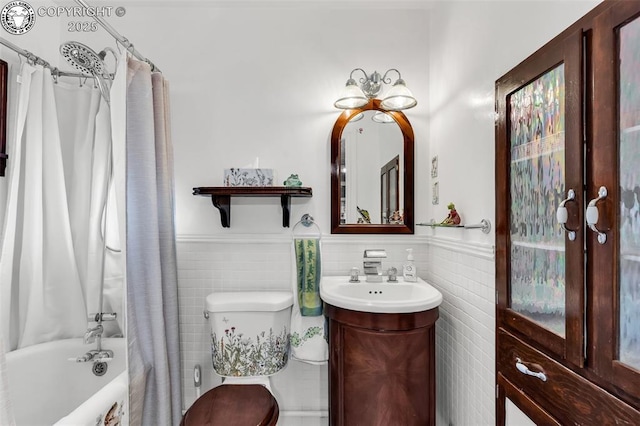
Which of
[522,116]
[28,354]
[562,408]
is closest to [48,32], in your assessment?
[28,354]

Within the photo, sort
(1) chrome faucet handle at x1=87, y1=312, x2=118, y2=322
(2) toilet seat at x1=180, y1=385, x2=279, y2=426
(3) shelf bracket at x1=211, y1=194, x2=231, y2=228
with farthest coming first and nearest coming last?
(3) shelf bracket at x1=211, y1=194, x2=231, y2=228, (1) chrome faucet handle at x1=87, y1=312, x2=118, y2=322, (2) toilet seat at x1=180, y1=385, x2=279, y2=426

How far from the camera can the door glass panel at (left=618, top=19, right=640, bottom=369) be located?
0.66m

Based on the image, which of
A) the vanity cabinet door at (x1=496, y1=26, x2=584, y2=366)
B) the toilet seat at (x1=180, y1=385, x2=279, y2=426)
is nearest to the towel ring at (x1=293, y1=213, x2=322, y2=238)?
the toilet seat at (x1=180, y1=385, x2=279, y2=426)

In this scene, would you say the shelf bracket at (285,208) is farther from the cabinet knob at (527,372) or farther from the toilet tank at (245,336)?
the cabinet knob at (527,372)

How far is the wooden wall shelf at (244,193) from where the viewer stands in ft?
5.72

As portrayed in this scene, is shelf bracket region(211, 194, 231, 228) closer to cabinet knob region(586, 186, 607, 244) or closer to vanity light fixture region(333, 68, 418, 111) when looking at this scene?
vanity light fixture region(333, 68, 418, 111)

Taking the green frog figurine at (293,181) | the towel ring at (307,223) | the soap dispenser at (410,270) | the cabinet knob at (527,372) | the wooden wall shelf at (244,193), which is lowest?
the cabinet knob at (527,372)

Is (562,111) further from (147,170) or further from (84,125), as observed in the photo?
(84,125)

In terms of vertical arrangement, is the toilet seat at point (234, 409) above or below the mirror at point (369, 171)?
below

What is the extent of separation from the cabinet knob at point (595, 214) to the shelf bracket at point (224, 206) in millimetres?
1630

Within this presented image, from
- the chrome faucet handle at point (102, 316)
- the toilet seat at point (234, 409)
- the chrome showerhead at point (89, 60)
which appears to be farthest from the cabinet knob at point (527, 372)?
the chrome showerhead at point (89, 60)

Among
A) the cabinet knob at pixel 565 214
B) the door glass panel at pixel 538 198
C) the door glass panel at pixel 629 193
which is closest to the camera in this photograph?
the door glass panel at pixel 629 193

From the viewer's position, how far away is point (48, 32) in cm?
182

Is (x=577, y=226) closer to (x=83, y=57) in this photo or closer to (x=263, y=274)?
(x=263, y=274)
